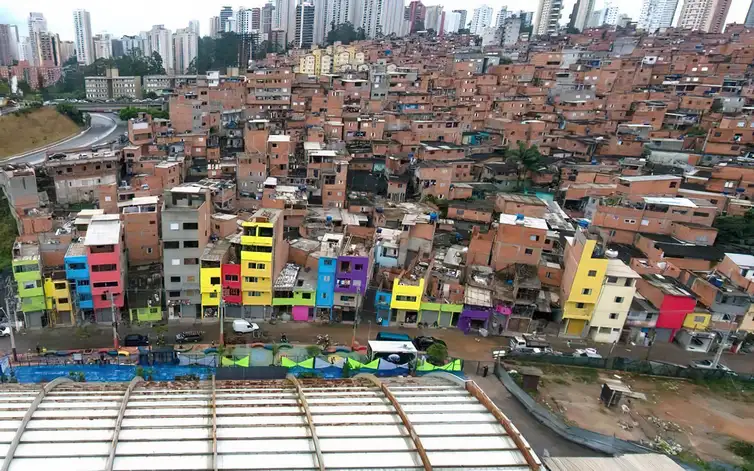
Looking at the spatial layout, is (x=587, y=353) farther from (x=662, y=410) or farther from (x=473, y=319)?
(x=473, y=319)

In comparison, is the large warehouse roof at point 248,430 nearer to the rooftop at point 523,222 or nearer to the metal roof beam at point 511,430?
the metal roof beam at point 511,430

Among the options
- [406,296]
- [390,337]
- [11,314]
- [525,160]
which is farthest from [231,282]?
[525,160]

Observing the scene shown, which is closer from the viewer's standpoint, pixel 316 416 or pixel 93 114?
pixel 316 416

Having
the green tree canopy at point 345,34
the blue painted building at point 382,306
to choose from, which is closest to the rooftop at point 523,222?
the blue painted building at point 382,306

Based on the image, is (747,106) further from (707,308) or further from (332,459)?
(332,459)

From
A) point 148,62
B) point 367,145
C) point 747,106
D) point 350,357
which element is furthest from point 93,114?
point 747,106

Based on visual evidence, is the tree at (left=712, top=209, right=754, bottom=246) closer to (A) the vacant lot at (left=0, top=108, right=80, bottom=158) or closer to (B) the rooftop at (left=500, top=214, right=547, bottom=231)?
(B) the rooftop at (left=500, top=214, right=547, bottom=231)

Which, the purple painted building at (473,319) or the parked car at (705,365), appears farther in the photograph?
the purple painted building at (473,319)

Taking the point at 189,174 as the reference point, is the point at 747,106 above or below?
above
